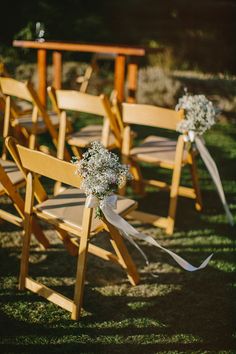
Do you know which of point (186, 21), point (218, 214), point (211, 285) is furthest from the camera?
point (186, 21)

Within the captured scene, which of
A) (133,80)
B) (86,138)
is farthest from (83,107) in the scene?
(133,80)

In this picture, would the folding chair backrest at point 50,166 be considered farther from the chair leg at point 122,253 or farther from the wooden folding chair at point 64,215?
the chair leg at point 122,253

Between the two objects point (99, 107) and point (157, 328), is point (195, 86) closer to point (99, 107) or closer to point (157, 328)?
point (99, 107)

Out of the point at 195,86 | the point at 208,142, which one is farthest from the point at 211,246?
the point at 195,86

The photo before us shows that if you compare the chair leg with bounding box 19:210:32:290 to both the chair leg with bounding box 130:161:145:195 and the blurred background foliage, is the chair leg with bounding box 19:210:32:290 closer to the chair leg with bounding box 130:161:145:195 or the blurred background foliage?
the chair leg with bounding box 130:161:145:195

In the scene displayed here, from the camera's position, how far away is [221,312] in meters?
2.96

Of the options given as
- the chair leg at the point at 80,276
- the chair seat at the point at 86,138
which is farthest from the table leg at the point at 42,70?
the chair leg at the point at 80,276

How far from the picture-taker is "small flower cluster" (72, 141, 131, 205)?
2.40 m

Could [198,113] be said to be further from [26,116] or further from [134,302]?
[26,116]

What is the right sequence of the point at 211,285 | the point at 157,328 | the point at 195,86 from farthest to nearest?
the point at 195,86
the point at 211,285
the point at 157,328

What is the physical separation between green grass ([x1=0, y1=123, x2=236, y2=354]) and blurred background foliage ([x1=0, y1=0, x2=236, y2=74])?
7760 mm

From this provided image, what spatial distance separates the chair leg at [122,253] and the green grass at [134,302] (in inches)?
3.7

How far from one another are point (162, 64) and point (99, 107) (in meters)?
7.89

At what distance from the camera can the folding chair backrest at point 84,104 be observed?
3.70m
